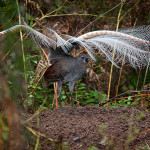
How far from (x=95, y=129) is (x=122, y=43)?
1.14 m

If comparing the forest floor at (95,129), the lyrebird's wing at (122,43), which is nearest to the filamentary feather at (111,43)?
the lyrebird's wing at (122,43)

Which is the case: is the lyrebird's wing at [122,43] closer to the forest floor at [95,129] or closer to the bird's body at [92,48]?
the bird's body at [92,48]

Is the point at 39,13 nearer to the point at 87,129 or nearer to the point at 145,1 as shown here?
the point at 145,1

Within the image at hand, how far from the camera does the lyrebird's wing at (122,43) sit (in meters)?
3.11

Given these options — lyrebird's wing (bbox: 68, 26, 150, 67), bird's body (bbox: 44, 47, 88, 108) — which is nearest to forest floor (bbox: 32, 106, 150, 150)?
bird's body (bbox: 44, 47, 88, 108)

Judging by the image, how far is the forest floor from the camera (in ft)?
7.33

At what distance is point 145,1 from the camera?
18.8 ft

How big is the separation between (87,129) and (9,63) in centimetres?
115

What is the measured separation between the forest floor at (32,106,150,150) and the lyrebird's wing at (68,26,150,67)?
70 centimetres

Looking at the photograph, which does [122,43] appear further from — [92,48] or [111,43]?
[92,48]

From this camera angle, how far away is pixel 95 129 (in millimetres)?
2621

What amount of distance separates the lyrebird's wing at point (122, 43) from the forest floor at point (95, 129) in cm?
70

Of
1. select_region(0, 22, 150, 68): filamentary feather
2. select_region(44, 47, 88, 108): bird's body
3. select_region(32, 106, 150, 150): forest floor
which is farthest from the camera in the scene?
select_region(44, 47, 88, 108): bird's body

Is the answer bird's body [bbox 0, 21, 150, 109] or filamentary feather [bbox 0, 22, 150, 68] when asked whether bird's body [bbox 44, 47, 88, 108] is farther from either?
filamentary feather [bbox 0, 22, 150, 68]
